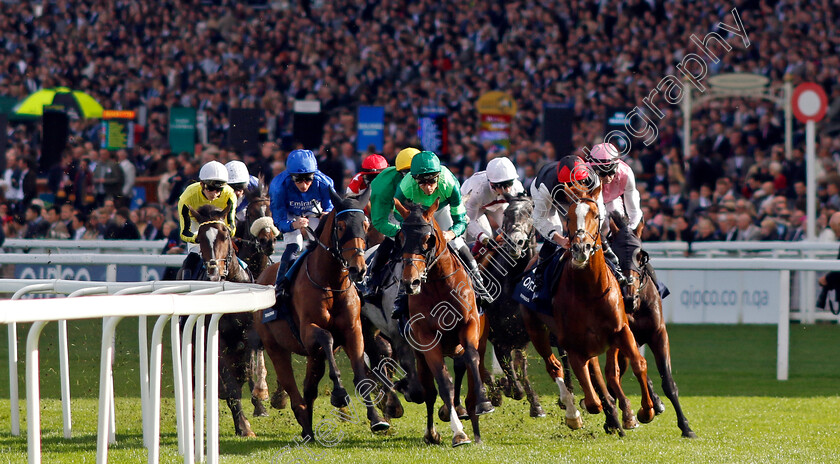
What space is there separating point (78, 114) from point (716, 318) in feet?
32.6

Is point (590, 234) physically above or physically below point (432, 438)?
above

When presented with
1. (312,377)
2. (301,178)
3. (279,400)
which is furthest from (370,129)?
(312,377)

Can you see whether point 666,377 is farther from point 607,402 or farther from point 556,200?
point 556,200

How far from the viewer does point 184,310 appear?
11.1ft

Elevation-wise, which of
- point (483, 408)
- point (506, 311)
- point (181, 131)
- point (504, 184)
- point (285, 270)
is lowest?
point (483, 408)

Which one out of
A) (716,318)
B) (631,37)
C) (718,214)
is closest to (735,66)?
(631,37)

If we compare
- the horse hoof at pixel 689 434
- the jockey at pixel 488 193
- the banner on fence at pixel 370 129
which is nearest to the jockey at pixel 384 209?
the jockey at pixel 488 193

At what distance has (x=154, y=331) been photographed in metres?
3.66

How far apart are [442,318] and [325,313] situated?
27.7 inches

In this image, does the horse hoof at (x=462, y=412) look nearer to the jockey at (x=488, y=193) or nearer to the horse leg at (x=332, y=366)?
the horse leg at (x=332, y=366)

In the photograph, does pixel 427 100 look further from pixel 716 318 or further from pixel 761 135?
pixel 716 318

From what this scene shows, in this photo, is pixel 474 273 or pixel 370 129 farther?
pixel 370 129

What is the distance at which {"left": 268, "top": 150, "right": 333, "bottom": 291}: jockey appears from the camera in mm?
7547

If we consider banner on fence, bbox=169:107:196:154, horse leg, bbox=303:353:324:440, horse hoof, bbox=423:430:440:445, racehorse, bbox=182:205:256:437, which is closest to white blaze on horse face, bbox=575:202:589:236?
horse hoof, bbox=423:430:440:445
